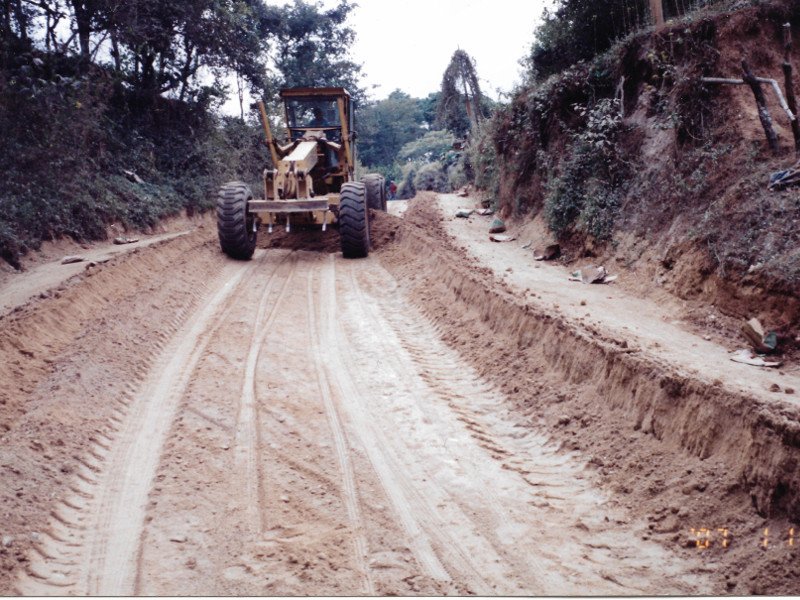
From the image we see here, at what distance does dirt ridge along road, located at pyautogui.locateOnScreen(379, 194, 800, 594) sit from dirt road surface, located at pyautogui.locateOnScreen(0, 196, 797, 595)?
0.07ft

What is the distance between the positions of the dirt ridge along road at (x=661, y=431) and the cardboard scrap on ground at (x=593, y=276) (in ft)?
5.50

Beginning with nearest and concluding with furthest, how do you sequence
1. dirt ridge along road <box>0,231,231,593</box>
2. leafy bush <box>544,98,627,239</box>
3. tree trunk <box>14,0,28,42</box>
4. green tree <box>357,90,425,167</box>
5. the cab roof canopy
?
dirt ridge along road <box>0,231,231,593</box>, leafy bush <box>544,98,627,239</box>, the cab roof canopy, tree trunk <box>14,0,28,42</box>, green tree <box>357,90,425,167</box>

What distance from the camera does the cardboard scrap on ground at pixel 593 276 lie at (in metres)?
8.18

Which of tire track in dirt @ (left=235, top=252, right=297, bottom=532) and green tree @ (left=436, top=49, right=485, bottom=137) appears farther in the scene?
green tree @ (left=436, top=49, right=485, bottom=137)

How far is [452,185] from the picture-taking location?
26.8 m

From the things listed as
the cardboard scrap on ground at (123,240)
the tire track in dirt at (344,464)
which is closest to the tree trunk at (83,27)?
the cardboard scrap on ground at (123,240)

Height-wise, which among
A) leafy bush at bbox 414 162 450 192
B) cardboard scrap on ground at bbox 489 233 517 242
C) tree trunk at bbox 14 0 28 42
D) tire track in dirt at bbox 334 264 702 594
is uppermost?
tree trunk at bbox 14 0 28 42

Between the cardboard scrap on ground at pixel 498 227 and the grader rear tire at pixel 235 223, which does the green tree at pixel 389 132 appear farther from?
the grader rear tire at pixel 235 223

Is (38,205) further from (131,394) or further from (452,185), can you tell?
(452,185)

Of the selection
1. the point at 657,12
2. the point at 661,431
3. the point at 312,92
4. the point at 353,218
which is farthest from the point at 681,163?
the point at 312,92

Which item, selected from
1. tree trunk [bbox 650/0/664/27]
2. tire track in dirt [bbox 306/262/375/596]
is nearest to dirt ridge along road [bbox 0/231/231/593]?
tire track in dirt [bbox 306/262/375/596]

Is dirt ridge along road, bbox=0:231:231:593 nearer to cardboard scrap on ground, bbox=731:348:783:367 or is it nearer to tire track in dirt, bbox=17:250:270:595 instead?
tire track in dirt, bbox=17:250:270:595

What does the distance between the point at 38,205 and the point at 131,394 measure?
29.7ft

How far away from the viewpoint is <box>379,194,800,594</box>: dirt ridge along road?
9.78 ft
